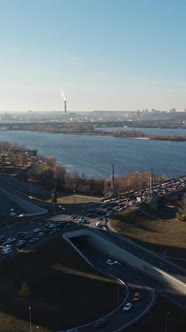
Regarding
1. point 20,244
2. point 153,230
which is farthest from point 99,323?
point 153,230

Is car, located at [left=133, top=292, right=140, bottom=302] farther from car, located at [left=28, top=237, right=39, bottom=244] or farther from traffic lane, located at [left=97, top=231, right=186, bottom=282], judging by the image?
car, located at [left=28, top=237, right=39, bottom=244]

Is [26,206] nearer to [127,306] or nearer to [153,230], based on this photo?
[153,230]

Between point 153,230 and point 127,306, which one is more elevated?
point 153,230

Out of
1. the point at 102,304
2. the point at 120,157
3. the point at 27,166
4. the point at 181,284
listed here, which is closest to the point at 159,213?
the point at 181,284

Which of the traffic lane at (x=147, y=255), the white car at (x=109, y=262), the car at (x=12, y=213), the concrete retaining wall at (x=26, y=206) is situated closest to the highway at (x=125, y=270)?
the traffic lane at (x=147, y=255)

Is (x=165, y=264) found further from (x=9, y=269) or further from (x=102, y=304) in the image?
(x=9, y=269)

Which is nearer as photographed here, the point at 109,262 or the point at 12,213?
the point at 109,262

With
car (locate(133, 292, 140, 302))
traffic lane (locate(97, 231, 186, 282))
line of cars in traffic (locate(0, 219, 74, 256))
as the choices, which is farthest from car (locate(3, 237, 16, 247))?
car (locate(133, 292, 140, 302))

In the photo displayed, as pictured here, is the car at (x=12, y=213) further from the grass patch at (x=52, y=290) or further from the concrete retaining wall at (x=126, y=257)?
the grass patch at (x=52, y=290)
